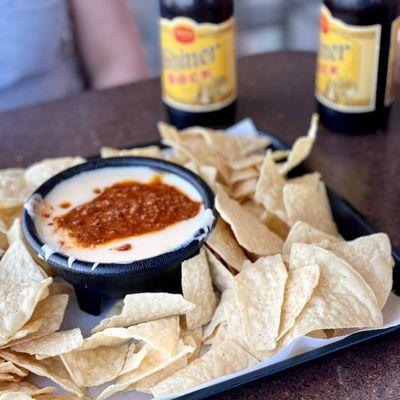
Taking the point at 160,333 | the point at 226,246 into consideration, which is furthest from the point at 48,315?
the point at 226,246

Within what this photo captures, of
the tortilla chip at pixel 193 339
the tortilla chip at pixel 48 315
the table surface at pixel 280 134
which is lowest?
the table surface at pixel 280 134

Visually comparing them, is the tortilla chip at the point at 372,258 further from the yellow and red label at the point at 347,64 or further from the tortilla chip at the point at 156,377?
the yellow and red label at the point at 347,64

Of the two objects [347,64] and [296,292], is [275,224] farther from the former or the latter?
[347,64]

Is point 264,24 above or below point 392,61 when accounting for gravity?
below

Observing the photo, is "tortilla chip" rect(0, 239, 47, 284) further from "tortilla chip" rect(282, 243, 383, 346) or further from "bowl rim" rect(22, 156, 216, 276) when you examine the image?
"tortilla chip" rect(282, 243, 383, 346)

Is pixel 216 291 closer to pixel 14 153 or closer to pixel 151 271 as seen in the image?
pixel 151 271

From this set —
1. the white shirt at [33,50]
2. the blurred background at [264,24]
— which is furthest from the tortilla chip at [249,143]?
the blurred background at [264,24]
